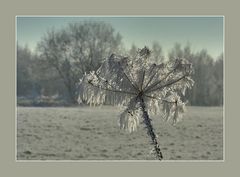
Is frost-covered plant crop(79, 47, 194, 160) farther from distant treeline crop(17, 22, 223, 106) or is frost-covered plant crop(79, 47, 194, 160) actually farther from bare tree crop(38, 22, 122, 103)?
distant treeline crop(17, 22, 223, 106)

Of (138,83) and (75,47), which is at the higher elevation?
(75,47)

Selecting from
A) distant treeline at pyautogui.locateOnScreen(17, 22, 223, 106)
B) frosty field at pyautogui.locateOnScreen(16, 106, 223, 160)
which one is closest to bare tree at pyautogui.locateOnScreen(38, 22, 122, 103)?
distant treeline at pyautogui.locateOnScreen(17, 22, 223, 106)

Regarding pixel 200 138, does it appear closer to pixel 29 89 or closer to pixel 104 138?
pixel 104 138

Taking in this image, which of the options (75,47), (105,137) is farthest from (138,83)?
(75,47)

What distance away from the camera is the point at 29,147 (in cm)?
1944

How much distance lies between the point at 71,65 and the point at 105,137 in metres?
6.65

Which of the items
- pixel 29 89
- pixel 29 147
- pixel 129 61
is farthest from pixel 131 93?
pixel 29 89

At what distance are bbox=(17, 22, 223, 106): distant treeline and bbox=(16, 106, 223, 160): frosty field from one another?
1.58 meters

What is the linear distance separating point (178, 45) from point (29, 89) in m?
9.27

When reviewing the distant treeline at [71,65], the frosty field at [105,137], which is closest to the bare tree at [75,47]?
the distant treeline at [71,65]

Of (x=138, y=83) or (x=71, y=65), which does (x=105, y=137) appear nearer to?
(x=71, y=65)

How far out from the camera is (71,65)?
25625 mm

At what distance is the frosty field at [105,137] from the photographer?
19.0 meters

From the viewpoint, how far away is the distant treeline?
2270 centimetres
